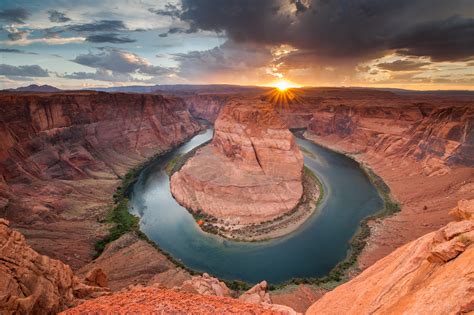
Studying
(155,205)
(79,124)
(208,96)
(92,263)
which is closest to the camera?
(92,263)

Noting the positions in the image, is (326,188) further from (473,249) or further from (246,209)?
(473,249)

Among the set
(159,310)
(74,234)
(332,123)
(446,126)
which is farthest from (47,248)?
(332,123)

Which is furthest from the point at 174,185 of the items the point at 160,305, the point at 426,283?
the point at 426,283

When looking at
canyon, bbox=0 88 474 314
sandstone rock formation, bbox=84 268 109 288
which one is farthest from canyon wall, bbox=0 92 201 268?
sandstone rock formation, bbox=84 268 109 288

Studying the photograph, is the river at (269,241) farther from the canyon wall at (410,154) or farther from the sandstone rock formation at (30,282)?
the sandstone rock formation at (30,282)

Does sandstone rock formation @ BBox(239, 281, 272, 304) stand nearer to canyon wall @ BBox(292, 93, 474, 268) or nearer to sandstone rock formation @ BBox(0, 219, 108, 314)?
sandstone rock formation @ BBox(0, 219, 108, 314)

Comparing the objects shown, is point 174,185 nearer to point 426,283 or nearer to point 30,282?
point 30,282
